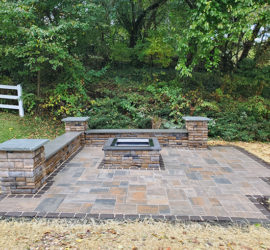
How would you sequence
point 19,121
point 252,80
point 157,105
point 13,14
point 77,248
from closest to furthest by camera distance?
point 77,248 < point 13,14 < point 19,121 < point 157,105 < point 252,80

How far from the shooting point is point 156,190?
10.2 ft

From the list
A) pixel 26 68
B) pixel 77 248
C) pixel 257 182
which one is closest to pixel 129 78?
pixel 26 68

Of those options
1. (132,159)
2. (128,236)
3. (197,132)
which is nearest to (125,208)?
(128,236)

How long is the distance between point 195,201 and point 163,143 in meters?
2.71

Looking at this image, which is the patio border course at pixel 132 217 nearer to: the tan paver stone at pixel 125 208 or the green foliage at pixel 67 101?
the tan paver stone at pixel 125 208

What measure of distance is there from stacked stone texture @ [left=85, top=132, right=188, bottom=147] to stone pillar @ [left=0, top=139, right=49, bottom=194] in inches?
96.2

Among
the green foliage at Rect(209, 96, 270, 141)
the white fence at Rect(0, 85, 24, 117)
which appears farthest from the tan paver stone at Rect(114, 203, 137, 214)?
the white fence at Rect(0, 85, 24, 117)

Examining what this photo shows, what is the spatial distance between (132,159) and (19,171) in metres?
1.96

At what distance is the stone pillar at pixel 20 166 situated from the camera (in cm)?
291

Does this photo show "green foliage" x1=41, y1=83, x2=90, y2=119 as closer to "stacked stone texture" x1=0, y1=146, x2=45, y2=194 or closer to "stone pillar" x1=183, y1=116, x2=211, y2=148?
"stone pillar" x1=183, y1=116, x2=211, y2=148

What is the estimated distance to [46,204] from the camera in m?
2.74

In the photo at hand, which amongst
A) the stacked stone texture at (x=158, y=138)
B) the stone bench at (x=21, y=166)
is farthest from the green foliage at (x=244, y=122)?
the stone bench at (x=21, y=166)

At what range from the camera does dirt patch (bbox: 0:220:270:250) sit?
2027 millimetres

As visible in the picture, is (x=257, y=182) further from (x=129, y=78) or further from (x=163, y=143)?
(x=129, y=78)
